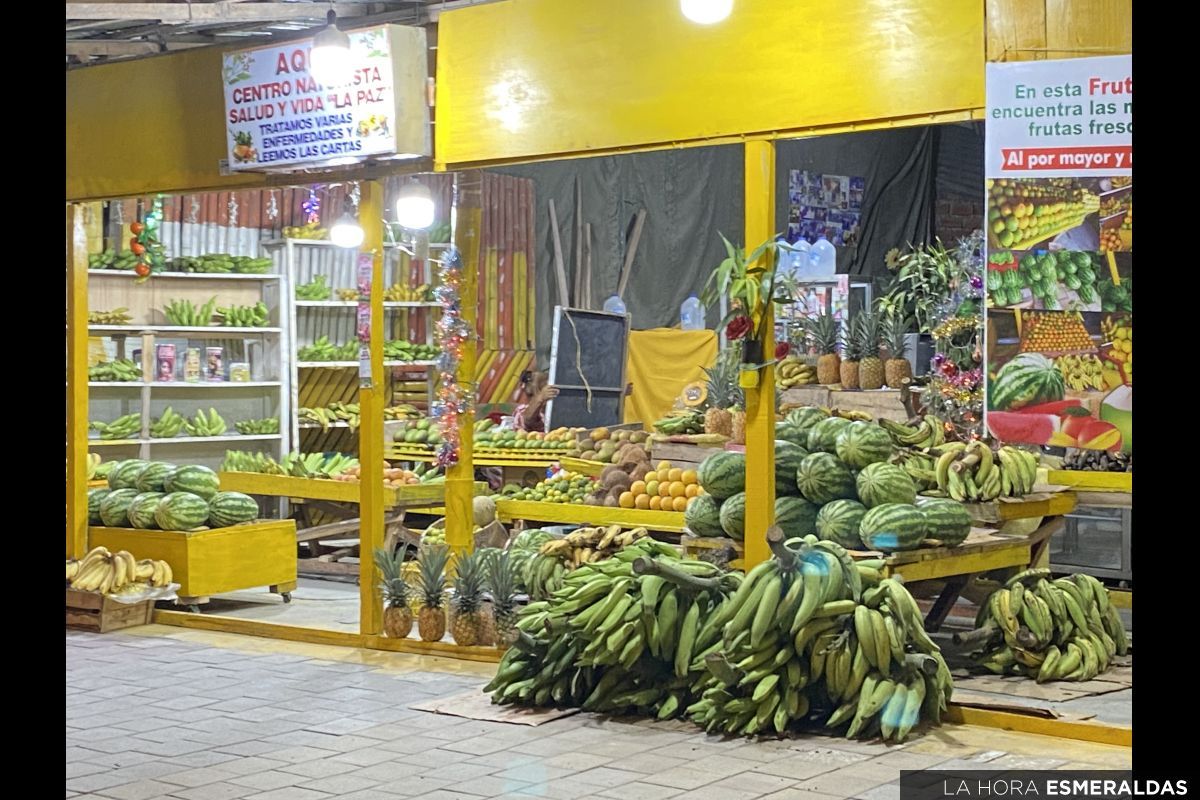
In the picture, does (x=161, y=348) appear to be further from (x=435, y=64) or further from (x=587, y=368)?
(x=435, y=64)

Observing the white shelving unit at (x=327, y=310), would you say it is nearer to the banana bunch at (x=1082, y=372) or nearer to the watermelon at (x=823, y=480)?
the watermelon at (x=823, y=480)

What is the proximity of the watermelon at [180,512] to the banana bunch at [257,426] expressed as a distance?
12.8ft

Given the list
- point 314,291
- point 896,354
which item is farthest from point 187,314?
point 896,354

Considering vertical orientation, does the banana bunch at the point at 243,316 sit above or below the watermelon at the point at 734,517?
above

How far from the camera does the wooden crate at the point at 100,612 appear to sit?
970 centimetres

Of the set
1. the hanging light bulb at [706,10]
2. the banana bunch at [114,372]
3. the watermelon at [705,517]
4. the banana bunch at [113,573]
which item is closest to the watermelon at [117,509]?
the banana bunch at [113,573]

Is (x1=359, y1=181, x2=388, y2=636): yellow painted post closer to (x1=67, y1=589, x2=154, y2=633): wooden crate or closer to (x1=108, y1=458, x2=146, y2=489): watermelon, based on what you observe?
(x1=67, y1=589, x2=154, y2=633): wooden crate

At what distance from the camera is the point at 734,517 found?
786 centimetres

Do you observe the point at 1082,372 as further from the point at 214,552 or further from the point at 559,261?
the point at 559,261

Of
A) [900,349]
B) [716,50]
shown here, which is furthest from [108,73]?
[900,349]

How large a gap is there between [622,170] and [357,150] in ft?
30.2

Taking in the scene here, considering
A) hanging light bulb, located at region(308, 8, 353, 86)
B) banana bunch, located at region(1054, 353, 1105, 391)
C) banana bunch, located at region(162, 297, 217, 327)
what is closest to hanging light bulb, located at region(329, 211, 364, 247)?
banana bunch, located at region(162, 297, 217, 327)

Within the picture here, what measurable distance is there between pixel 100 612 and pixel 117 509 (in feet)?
2.96
